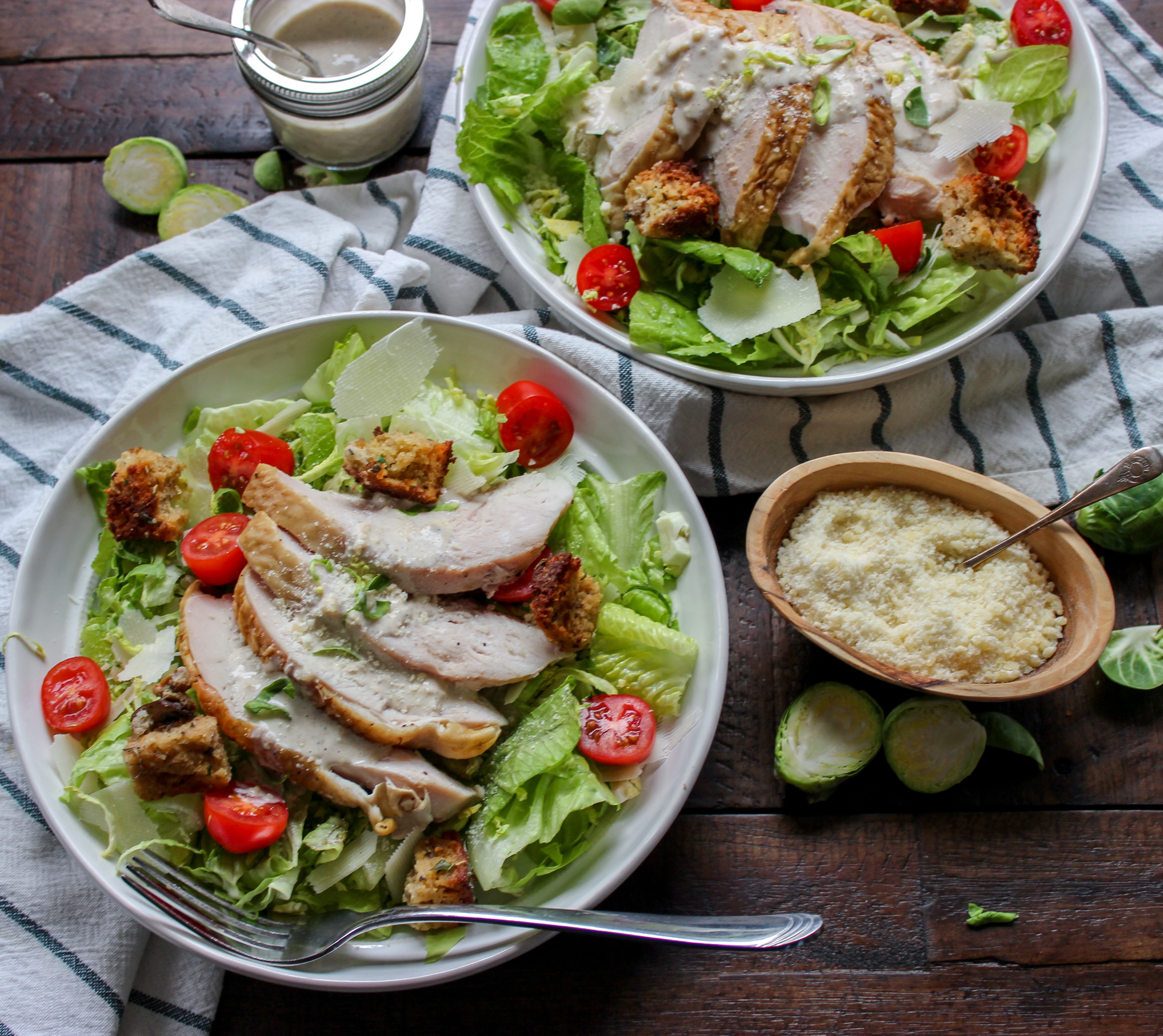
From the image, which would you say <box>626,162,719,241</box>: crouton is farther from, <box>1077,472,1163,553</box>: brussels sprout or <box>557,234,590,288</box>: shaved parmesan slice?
<box>1077,472,1163,553</box>: brussels sprout

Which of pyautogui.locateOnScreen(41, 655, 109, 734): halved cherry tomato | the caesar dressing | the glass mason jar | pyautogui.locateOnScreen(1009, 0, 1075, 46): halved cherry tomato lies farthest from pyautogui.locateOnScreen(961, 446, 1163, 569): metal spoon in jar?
the caesar dressing

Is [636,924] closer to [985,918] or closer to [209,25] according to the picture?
[985,918]

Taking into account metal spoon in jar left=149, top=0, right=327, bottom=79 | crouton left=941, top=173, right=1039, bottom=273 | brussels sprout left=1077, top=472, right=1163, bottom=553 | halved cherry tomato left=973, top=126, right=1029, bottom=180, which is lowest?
brussels sprout left=1077, top=472, right=1163, bottom=553

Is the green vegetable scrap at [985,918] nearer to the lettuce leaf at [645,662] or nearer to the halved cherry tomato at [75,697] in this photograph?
the lettuce leaf at [645,662]

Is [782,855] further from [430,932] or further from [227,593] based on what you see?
[227,593]

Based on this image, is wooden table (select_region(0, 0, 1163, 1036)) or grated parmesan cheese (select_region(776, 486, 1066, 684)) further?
wooden table (select_region(0, 0, 1163, 1036))

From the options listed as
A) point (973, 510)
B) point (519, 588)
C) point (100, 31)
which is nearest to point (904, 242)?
point (973, 510)
